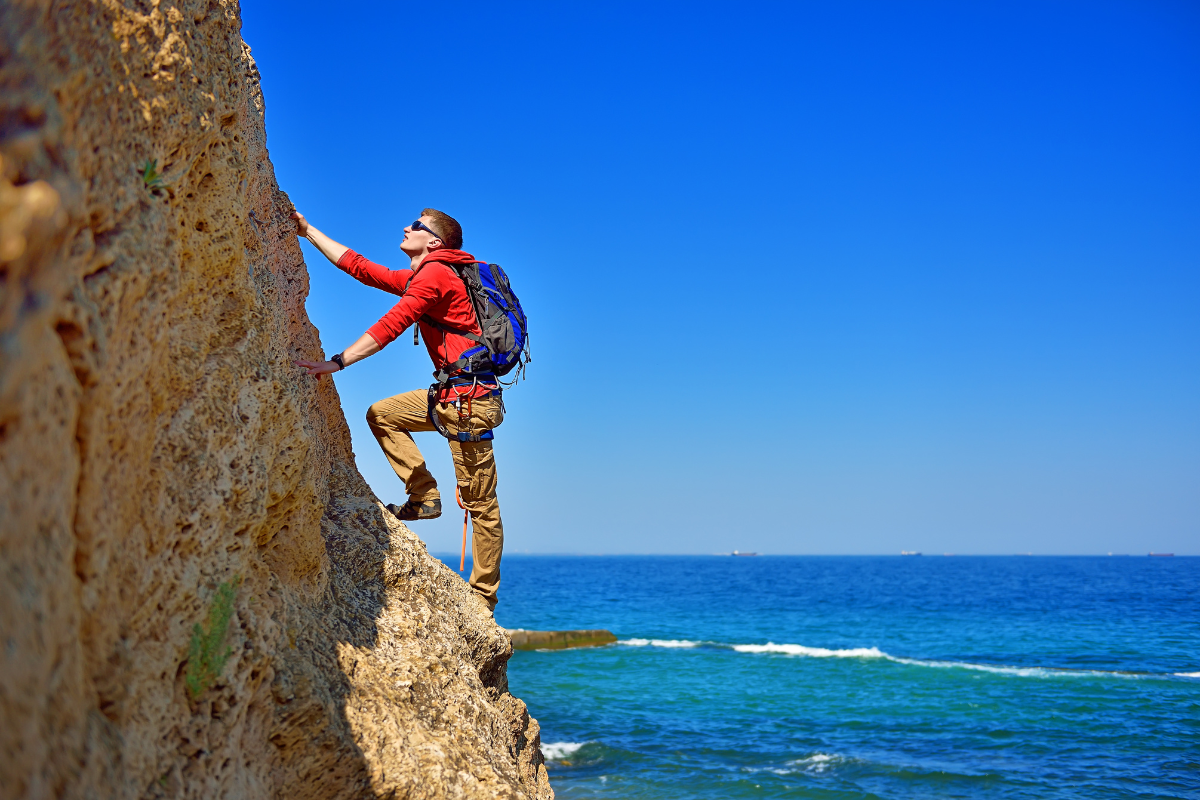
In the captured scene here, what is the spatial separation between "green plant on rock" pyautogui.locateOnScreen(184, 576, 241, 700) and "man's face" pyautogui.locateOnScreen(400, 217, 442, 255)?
3.00 m

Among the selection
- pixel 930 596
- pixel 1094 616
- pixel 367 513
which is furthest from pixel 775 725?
pixel 930 596

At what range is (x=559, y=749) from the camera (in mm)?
15953

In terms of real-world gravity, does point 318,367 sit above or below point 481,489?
above

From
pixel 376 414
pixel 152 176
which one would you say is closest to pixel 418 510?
pixel 376 414

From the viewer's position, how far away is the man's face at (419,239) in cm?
572

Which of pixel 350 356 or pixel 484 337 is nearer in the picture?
pixel 350 356

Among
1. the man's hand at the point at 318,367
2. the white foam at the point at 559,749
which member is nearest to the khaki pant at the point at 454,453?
the man's hand at the point at 318,367

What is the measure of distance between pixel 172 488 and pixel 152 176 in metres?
1.05

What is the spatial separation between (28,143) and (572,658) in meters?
28.7

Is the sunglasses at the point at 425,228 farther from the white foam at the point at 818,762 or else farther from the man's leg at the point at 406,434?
the white foam at the point at 818,762

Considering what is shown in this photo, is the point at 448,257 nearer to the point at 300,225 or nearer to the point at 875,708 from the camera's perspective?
the point at 300,225

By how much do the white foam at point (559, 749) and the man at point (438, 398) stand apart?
10421mm

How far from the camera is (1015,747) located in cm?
1711

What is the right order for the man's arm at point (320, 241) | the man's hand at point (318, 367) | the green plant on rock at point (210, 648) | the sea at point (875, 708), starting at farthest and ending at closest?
the sea at point (875, 708) < the man's arm at point (320, 241) < the man's hand at point (318, 367) < the green plant on rock at point (210, 648)
